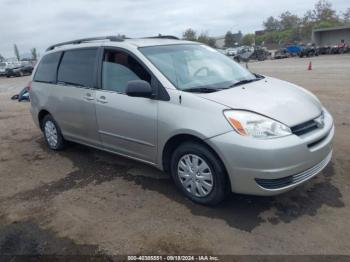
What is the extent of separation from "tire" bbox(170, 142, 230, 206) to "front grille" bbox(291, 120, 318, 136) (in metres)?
0.80

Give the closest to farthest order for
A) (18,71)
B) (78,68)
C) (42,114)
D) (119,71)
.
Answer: (119,71), (78,68), (42,114), (18,71)

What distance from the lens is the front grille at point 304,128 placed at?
137 inches

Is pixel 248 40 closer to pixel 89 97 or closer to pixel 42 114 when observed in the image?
pixel 42 114

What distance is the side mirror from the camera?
Answer: 3965 millimetres

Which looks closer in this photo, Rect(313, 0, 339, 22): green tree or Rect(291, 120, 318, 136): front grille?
Rect(291, 120, 318, 136): front grille

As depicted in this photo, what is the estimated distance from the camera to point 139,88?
396 cm

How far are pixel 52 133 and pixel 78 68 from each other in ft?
4.82

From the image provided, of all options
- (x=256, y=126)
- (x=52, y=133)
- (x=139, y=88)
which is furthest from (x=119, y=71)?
(x=52, y=133)

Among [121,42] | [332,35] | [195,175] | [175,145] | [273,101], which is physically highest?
[121,42]

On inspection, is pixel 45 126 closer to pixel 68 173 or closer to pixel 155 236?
pixel 68 173

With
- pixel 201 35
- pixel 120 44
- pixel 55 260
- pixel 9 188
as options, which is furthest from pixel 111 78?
pixel 201 35

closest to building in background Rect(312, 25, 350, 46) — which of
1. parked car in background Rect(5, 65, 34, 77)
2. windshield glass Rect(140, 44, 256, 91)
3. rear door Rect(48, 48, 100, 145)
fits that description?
parked car in background Rect(5, 65, 34, 77)

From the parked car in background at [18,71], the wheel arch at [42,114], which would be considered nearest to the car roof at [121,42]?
the wheel arch at [42,114]

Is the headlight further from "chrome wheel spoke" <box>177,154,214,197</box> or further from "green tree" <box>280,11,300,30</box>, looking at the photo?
"green tree" <box>280,11,300,30</box>
